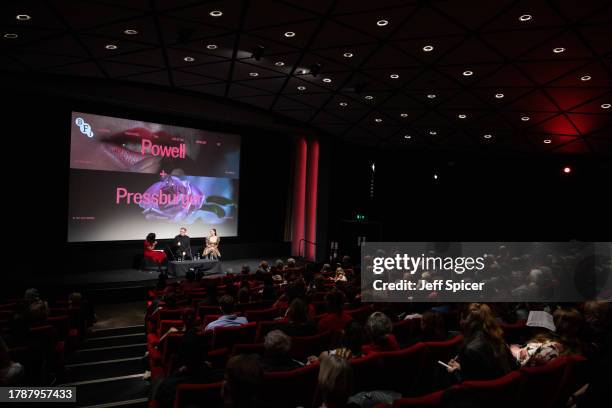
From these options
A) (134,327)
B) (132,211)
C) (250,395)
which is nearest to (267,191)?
(132,211)

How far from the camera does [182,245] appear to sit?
11594 millimetres

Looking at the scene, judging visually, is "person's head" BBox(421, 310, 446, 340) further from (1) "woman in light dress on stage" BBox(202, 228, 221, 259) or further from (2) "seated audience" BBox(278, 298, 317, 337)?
(1) "woman in light dress on stage" BBox(202, 228, 221, 259)

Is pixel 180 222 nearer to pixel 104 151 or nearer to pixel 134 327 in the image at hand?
pixel 104 151

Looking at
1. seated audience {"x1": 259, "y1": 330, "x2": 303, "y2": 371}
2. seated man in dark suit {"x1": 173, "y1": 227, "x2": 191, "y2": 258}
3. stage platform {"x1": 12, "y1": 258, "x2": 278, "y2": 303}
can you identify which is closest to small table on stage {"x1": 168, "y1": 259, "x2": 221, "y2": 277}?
stage platform {"x1": 12, "y1": 258, "x2": 278, "y2": 303}

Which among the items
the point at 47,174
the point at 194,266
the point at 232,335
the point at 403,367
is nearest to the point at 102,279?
the point at 194,266

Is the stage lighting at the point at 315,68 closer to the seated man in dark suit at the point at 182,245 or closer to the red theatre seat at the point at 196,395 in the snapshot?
the seated man in dark suit at the point at 182,245

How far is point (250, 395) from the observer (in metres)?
1.99

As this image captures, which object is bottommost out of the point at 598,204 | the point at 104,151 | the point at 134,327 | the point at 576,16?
the point at 134,327

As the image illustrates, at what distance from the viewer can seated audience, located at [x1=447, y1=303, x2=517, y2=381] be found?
2.78 meters

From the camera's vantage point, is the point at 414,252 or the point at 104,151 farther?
the point at 414,252

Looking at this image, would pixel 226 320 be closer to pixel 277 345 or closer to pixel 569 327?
pixel 277 345

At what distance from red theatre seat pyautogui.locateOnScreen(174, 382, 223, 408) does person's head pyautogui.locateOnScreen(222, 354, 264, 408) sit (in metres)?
0.41

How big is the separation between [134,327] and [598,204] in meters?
13.6

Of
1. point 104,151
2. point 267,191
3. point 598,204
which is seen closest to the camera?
point 104,151
